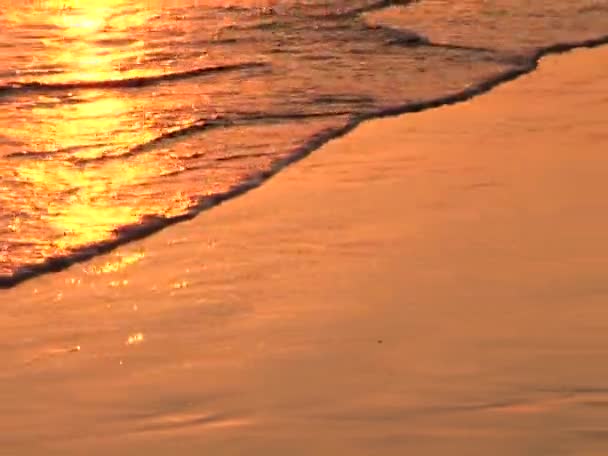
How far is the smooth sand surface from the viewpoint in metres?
4.29

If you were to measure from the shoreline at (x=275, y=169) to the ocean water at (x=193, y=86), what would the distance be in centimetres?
2

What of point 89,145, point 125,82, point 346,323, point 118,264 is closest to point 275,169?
point 89,145

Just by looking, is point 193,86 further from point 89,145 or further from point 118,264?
point 118,264

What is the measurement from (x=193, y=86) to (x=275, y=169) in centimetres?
257

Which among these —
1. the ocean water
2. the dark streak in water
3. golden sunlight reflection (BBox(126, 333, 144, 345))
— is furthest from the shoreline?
the dark streak in water

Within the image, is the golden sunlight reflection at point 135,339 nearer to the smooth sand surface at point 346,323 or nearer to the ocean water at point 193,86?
the smooth sand surface at point 346,323

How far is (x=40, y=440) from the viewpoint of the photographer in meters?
4.28

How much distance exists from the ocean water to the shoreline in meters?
0.02

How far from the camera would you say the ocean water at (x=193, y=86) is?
23.3 feet

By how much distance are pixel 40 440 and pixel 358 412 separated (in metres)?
0.88

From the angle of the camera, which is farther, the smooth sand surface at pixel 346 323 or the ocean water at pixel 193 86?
the ocean water at pixel 193 86

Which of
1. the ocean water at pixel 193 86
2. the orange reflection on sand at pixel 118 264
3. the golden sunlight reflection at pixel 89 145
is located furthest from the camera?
the ocean water at pixel 193 86

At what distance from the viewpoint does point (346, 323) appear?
5129 mm

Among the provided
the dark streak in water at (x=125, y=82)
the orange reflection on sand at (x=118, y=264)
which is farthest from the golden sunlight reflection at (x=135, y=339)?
the dark streak in water at (x=125, y=82)
